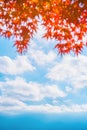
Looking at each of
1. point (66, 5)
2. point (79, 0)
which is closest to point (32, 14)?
point (66, 5)

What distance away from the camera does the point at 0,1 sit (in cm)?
1483

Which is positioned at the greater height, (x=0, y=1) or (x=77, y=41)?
(x=0, y=1)

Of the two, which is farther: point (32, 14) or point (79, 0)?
point (32, 14)

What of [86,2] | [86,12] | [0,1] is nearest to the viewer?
[86,2]

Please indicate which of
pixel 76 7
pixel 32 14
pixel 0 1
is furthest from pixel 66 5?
pixel 0 1

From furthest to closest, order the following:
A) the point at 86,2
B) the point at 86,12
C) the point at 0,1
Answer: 1. the point at 0,1
2. the point at 86,12
3. the point at 86,2

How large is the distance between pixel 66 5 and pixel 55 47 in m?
1.80

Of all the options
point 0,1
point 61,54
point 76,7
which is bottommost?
point 61,54

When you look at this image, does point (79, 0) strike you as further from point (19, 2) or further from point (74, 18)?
point (19, 2)

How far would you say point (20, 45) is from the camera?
15633 mm

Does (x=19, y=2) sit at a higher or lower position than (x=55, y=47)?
higher

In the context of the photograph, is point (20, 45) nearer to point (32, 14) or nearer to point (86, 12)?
point (32, 14)

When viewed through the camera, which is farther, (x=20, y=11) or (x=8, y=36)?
(x=8, y=36)

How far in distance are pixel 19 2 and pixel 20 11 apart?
0.61 metres
